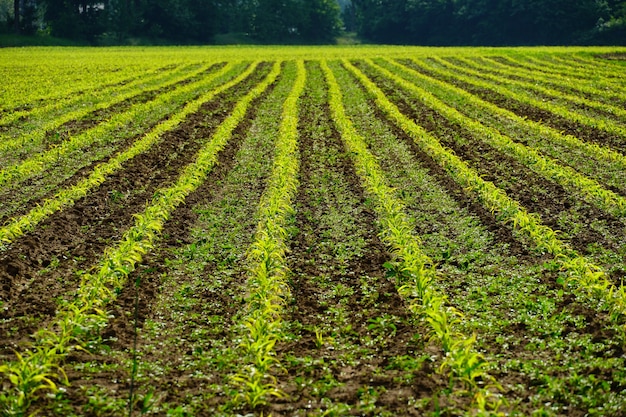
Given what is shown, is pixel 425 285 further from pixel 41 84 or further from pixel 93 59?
pixel 93 59

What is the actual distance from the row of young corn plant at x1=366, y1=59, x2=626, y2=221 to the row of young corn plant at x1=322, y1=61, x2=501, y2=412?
3485 millimetres

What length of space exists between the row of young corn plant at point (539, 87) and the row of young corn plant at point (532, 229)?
7989 mm

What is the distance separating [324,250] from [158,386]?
3.94m

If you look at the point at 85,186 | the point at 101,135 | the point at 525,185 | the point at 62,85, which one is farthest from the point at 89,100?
the point at 525,185

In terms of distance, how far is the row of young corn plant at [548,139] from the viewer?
13.9 metres

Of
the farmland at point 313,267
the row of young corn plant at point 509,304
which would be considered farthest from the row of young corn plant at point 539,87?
the row of young corn plant at point 509,304

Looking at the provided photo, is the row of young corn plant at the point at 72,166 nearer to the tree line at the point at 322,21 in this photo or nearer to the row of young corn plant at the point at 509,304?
the row of young corn plant at the point at 509,304

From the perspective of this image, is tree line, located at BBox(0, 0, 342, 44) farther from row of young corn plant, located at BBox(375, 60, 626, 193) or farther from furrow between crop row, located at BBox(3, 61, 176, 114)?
row of young corn plant, located at BBox(375, 60, 626, 193)

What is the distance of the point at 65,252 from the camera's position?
9047mm

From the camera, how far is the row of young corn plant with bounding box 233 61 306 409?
5.77 m

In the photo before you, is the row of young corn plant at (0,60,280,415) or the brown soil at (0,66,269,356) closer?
the row of young corn plant at (0,60,280,415)

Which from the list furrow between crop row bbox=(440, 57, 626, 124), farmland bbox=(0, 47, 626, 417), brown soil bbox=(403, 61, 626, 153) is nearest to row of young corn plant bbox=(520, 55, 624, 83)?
furrow between crop row bbox=(440, 57, 626, 124)

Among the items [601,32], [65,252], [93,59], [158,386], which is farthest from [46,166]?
[601,32]

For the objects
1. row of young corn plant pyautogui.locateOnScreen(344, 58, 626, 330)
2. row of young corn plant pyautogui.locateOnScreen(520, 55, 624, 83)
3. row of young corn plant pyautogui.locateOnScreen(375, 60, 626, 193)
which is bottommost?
row of young corn plant pyautogui.locateOnScreen(344, 58, 626, 330)
